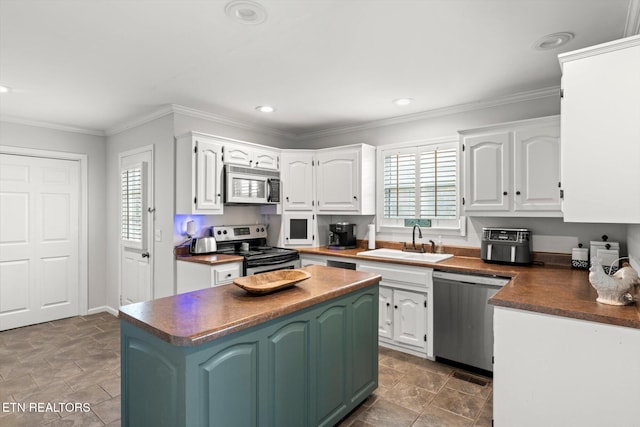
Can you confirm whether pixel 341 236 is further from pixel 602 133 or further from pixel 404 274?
pixel 602 133

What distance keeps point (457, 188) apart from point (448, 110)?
2.80 feet

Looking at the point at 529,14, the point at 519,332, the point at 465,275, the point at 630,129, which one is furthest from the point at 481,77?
the point at 519,332

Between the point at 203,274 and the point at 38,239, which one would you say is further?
the point at 38,239

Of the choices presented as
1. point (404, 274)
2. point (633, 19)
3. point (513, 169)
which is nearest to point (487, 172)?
point (513, 169)

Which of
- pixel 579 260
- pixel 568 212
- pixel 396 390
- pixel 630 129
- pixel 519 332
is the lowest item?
pixel 396 390

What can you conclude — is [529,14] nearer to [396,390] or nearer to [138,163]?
[396,390]

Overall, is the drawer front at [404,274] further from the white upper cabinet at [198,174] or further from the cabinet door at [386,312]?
the white upper cabinet at [198,174]

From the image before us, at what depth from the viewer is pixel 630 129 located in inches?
64.8

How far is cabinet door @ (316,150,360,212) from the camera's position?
4.11m

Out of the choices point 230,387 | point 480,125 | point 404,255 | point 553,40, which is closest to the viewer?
point 230,387

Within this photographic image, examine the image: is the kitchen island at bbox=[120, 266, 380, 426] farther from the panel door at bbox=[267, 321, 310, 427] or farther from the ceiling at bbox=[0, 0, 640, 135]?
the ceiling at bbox=[0, 0, 640, 135]

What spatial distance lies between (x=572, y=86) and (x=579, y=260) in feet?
5.63

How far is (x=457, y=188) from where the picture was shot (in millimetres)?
3611

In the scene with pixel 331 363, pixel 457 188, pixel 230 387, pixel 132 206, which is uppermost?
pixel 457 188
